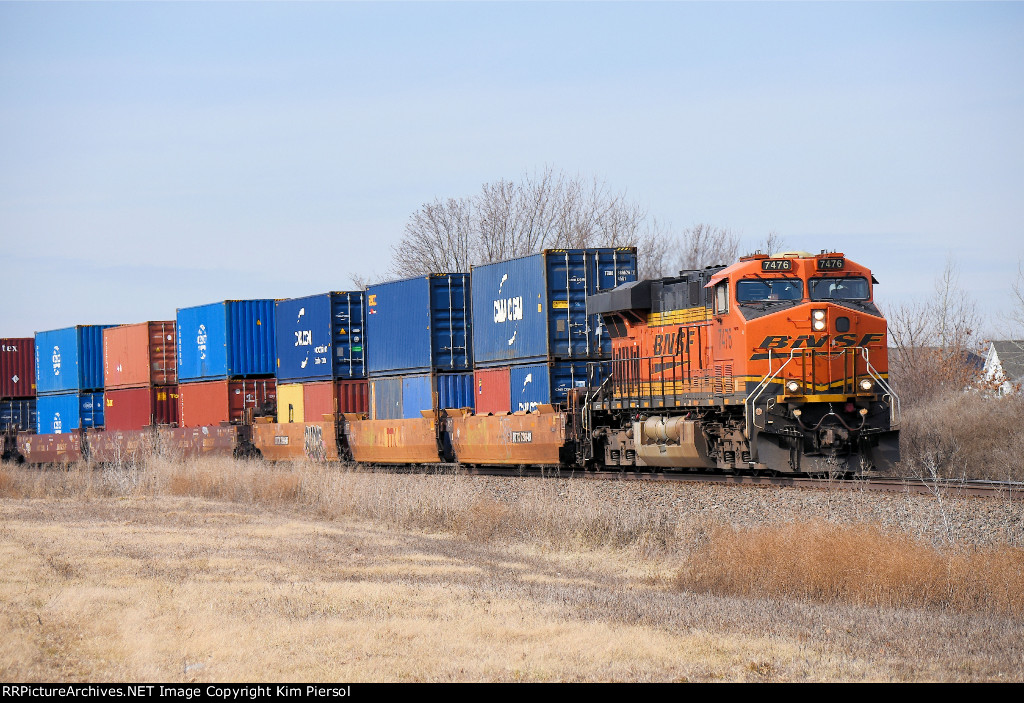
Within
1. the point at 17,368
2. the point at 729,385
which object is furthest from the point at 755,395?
the point at 17,368

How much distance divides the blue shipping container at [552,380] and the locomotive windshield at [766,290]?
5.13 m

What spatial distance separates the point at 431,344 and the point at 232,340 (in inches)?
311

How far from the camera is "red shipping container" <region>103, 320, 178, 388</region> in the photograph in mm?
34000

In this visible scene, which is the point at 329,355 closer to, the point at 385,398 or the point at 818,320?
the point at 385,398

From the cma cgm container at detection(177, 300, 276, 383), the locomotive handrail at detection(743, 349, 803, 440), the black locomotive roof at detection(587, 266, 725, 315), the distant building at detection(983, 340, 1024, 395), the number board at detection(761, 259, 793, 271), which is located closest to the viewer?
the locomotive handrail at detection(743, 349, 803, 440)

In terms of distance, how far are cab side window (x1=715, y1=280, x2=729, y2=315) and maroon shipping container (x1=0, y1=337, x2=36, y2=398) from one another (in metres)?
30.4

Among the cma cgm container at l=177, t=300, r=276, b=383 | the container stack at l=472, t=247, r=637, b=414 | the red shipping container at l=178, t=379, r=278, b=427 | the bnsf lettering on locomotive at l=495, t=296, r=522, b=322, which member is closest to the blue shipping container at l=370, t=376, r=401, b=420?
the bnsf lettering on locomotive at l=495, t=296, r=522, b=322

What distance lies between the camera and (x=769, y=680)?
7406 millimetres

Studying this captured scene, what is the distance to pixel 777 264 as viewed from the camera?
17.9 m

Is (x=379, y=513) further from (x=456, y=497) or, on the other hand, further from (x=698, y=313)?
(x=698, y=313)

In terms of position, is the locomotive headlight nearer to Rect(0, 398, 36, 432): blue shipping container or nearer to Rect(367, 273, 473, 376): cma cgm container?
Rect(367, 273, 473, 376): cma cgm container

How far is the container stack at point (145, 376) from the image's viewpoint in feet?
111

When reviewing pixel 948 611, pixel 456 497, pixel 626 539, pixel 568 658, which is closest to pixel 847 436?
pixel 626 539

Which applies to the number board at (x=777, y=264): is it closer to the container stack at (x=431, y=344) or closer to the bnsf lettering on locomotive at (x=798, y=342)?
the bnsf lettering on locomotive at (x=798, y=342)
